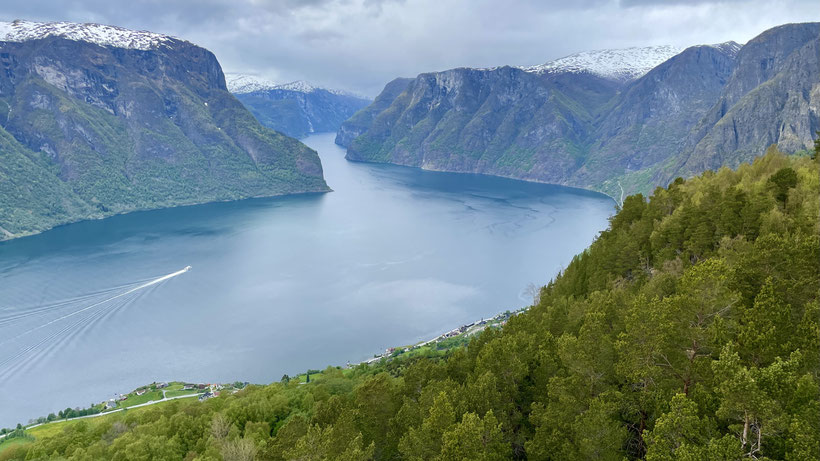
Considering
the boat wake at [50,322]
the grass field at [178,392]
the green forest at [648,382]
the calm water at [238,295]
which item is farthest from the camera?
the boat wake at [50,322]

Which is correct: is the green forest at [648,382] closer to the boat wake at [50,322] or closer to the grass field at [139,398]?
the grass field at [139,398]

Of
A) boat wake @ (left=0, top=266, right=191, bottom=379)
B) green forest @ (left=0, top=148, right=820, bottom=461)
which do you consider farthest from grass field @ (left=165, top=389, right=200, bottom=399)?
boat wake @ (left=0, top=266, right=191, bottom=379)

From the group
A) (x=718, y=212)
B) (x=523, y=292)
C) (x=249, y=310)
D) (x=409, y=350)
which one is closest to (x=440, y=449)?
(x=718, y=212)

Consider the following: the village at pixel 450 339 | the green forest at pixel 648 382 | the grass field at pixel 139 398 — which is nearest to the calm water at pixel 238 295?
the village at pixel 450 339

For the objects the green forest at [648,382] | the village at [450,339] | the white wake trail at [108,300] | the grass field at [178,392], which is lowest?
the grass field at [178,392]

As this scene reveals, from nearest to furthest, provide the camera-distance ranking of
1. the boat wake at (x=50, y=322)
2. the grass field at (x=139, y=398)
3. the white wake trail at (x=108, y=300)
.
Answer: the grass field at (x=139, y=398)
the boat wake at (x=50, y=322)
the white wake trail at (x=108, y=300)
